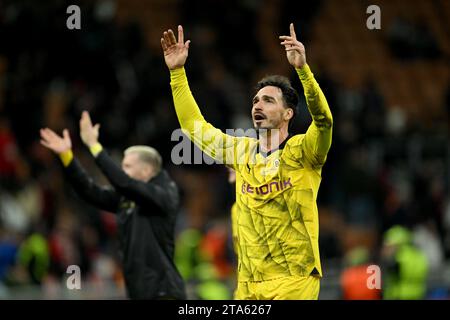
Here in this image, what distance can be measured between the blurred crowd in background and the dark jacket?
3.53m

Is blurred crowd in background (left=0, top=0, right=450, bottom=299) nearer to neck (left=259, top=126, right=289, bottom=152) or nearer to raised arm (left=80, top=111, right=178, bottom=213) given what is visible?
raised arm (left=80, top=111, right=178, bottom=213)

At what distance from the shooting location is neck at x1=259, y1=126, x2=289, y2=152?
292 inches

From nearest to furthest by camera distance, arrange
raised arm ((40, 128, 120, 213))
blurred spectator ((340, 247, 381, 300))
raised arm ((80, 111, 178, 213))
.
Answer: raised arm ((80, 111, 178, 213)) → raised arm ((40, 128, 120, 213)) → blurred spectator ((340, 247, 381, 300))

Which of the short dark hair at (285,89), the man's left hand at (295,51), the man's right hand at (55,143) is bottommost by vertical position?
the man's right hand at (55,143)

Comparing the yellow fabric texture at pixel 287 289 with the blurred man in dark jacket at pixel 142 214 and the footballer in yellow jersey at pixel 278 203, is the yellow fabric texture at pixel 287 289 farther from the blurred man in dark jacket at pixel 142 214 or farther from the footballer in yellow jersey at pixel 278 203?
the blurred man in dark jacket at pixel 142 214

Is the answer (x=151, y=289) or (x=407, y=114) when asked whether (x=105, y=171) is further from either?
(x=407, y=114)

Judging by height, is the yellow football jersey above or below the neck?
below

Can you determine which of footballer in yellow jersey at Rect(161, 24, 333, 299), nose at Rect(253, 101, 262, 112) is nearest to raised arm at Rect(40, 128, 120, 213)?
footballer in yellow jersey at Rect(161, 24, 333, 299)

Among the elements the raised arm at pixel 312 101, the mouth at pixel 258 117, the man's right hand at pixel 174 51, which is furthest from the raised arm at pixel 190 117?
the raised arm at pixel 312 101

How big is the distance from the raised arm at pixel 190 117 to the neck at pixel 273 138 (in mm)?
193

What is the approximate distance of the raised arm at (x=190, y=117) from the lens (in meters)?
7.56

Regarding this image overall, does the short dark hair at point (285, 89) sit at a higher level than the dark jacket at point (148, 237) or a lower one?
higher

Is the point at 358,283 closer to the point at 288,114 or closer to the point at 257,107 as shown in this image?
the point at 288,114

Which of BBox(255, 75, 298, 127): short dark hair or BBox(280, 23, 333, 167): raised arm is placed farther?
BBox(255, 75, 298, 127): short dark hair
